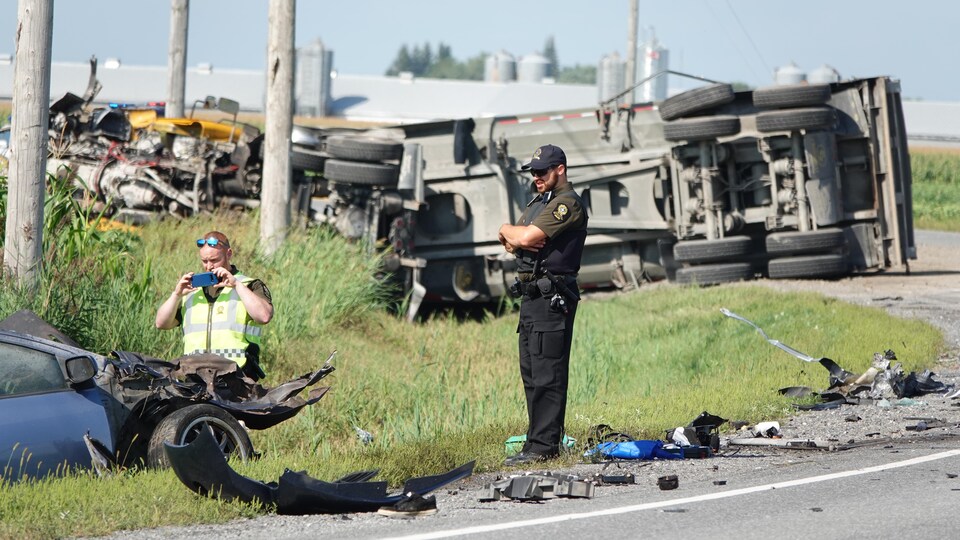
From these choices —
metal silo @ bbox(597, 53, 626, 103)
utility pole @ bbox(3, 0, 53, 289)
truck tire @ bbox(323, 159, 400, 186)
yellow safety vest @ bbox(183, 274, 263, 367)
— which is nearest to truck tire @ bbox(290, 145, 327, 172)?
truck tire @ bbox(323, 159, 400, 186)

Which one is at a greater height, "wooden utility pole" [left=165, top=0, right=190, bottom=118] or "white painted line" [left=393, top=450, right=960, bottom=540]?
"wooden utility pole" [left=165, top=0, right=190, bottom=118]

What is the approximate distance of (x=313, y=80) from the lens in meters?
68.2

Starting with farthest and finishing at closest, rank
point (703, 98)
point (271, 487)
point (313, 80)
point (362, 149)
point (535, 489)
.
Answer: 1. point (313, 80)
2. point (703, 98)
3. point (362, 149)
4. point (535, 489)
5. point (271, 487)

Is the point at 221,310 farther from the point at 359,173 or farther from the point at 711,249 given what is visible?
the point at 711,249

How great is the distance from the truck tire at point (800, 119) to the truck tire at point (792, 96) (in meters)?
0.15

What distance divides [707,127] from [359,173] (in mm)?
4513

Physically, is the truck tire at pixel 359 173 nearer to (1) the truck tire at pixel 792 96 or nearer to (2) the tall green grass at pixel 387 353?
(2) the tall green grass at pixel 387 353

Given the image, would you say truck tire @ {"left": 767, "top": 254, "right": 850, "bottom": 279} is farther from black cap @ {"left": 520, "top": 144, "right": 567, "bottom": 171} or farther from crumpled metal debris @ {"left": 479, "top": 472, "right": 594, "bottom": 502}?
crumpled metal debris @ {"left": 479, "top": 472, "right": 594, "bottom": 502}

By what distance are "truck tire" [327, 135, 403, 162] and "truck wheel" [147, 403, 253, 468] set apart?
354 inches

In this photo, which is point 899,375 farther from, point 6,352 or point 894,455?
point 6,352

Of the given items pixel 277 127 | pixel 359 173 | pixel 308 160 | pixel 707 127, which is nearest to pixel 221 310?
pixel 277 127

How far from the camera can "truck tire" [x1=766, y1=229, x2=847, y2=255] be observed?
17016mm

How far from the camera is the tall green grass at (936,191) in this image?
36.5 m

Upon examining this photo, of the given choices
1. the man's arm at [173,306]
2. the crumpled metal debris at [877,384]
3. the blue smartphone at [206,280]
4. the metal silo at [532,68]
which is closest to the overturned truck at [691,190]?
the crumpled metal debris at [877,384]
